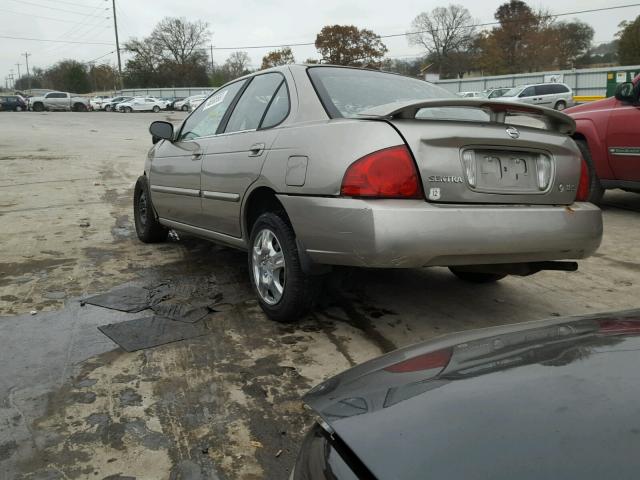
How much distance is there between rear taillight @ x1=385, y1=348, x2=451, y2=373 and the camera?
58.0 inches

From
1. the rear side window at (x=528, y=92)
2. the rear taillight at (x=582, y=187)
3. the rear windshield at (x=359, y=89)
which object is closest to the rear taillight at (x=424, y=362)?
the rear windshield at (x=359, y=89)

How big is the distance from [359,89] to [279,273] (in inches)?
50.4

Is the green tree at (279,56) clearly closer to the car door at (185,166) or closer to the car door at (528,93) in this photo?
the car door at (528,93)

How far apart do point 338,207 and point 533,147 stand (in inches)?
47.8

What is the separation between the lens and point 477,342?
1657 millimetres

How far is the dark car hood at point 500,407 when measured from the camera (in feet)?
3.26

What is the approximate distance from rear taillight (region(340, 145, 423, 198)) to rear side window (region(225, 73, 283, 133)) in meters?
1.21

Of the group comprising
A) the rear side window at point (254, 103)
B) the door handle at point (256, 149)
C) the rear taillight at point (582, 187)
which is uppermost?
the rear side window at point (254, 103)

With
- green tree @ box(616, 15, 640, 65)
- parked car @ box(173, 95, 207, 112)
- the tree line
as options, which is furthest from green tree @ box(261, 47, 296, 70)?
green tree @ box(616, 15, 640, 65)

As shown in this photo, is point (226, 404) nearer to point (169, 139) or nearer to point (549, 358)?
point (549, 358)

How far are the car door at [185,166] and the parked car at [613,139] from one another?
165 inches

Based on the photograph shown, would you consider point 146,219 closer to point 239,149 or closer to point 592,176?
point 239,149

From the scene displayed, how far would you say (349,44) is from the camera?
244 ft

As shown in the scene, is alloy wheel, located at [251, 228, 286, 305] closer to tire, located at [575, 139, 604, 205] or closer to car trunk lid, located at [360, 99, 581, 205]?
car trunk lid, located at [360, 99, 581, 205]
